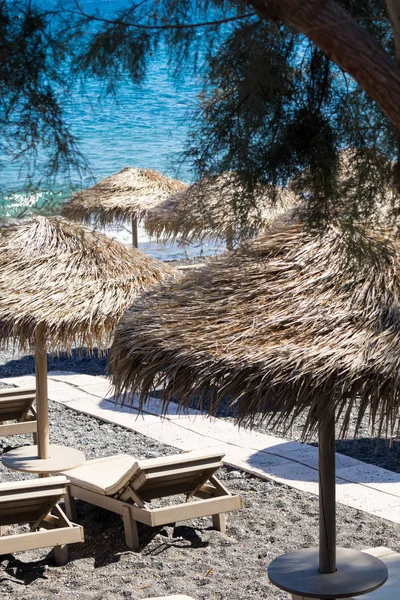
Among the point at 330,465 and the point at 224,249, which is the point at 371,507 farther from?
the point at 224,249

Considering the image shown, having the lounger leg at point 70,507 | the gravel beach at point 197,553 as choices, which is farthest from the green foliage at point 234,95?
the lounger leg at point 70,507

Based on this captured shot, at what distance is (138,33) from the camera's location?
271 centimetres

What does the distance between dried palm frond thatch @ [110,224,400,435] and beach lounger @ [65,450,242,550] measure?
4.15 feet

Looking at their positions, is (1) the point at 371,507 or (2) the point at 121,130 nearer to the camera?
(1) the point at 371,507

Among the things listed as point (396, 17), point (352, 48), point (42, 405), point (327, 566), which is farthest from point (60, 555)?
point (396, 17)

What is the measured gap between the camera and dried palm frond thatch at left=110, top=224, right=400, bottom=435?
3594 mm

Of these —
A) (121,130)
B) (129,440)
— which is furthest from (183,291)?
(121,130)

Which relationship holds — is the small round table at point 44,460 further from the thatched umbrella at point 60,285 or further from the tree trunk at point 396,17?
the tree trunk at point 396,17

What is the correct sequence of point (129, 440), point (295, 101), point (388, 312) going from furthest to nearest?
point (129, 440), point (388, 312), point (295, 101)

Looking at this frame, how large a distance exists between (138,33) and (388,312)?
1.73m

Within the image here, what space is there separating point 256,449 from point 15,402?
2265 mm

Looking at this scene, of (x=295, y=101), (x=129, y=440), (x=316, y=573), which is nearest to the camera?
(x=295, y=101)

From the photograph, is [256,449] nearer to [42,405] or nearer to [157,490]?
[157,490]

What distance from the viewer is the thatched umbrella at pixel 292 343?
361cm
